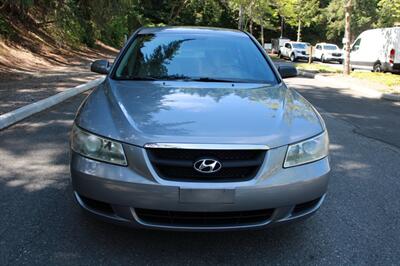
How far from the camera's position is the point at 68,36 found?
22953 mm

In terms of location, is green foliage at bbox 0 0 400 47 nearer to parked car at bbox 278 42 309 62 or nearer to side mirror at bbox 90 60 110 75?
parked car at bbox 278 42 309 62

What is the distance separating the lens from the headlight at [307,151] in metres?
3.04

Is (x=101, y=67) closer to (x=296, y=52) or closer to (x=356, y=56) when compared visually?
(x=356, y=56)

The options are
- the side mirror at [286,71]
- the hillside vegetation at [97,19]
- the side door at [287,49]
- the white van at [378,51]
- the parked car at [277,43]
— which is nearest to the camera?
the side mirror at [286,71]

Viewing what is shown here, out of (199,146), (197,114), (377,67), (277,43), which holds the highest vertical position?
(197,114)

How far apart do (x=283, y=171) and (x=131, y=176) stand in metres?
0.96

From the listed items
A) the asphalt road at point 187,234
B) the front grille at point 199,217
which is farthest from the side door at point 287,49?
the front grille at point 199,217

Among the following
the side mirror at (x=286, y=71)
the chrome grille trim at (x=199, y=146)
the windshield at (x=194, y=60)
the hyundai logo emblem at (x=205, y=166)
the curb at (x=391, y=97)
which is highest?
the windshield at (x=194, y=60)

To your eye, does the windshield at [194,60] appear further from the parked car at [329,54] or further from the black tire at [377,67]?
the parked car at [329,54]

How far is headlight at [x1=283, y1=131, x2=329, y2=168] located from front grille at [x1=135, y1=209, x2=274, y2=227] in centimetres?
36

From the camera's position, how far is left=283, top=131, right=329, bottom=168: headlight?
9.96 feet

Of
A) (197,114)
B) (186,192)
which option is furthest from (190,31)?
(186,192)

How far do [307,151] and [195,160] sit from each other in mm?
795

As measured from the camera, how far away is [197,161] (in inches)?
112
